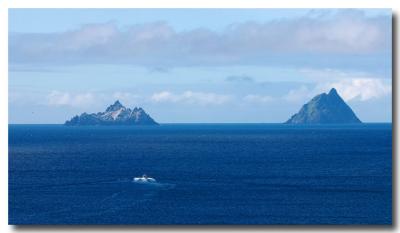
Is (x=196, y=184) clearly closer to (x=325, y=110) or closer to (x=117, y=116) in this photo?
(x=117, y=116)

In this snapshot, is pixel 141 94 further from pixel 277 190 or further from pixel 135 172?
pixel 135 172

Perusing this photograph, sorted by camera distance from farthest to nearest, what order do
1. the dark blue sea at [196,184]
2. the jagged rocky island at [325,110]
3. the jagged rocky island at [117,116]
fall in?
the jagged rocky island at [117,116] → the jagged rocky island at [325,110] → the dark blue sea at [196,184]

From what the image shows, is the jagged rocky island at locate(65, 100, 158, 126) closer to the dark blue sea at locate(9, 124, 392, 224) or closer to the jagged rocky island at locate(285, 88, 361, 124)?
the dark blue sea at locate(9, 124, 392, 224)

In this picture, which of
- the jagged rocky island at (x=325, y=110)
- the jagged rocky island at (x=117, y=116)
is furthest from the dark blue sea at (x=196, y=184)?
the jagged rocky island at (x=117, y=116)

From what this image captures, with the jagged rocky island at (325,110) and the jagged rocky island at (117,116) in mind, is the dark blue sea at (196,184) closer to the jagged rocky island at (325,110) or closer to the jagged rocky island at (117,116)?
the jagged rocky island at (325,110)

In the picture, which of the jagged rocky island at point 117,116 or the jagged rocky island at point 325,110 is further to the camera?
the jagged rocky island at point 117,116

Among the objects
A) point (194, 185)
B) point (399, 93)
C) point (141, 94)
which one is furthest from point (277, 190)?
point (399, 93)

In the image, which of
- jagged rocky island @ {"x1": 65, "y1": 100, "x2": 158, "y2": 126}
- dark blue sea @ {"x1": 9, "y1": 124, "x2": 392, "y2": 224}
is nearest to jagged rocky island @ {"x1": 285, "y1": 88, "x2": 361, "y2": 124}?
dark blue sea @ {"x1": 9, "y1": 124, "x2": 392, "y2": 224}
